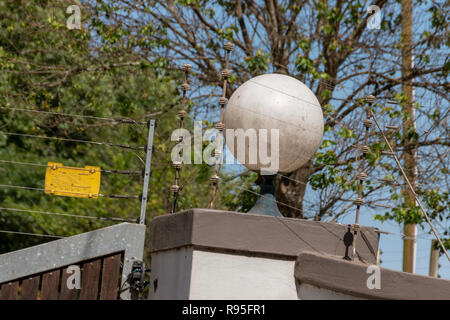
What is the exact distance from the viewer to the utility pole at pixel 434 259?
11583 mm

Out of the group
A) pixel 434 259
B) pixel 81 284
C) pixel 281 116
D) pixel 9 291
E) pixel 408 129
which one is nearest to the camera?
pixel 281 116

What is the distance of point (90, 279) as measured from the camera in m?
5.85

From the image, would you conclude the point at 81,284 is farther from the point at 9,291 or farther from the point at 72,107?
the point at 72,107

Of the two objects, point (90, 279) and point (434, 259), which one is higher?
point (434, 259)

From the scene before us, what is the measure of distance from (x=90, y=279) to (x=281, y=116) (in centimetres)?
218

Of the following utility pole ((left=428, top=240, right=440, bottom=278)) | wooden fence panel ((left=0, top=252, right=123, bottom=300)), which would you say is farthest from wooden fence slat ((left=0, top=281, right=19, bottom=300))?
utility pole ((left=428, top=240, right=440, bottom=278))

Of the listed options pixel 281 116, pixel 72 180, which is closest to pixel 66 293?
pixel 72 180

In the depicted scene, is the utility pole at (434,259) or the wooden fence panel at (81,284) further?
the utility pole at (434,259)

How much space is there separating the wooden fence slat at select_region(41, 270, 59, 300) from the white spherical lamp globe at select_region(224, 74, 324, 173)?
1.89 metres

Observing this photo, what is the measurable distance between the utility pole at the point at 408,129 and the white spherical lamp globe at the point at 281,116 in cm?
604

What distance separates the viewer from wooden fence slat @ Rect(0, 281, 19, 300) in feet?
18.7

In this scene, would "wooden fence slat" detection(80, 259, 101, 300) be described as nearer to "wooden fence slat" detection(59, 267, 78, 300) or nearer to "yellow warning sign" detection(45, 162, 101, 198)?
"wooden fence slat" detection(59, 267, 78, 300)

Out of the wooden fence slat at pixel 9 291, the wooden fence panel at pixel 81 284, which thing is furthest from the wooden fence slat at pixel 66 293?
the wooden fence slat at pixel 9 291

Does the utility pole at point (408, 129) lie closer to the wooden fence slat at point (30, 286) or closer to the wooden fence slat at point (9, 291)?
the wooden fence slat at point (30, 286)
